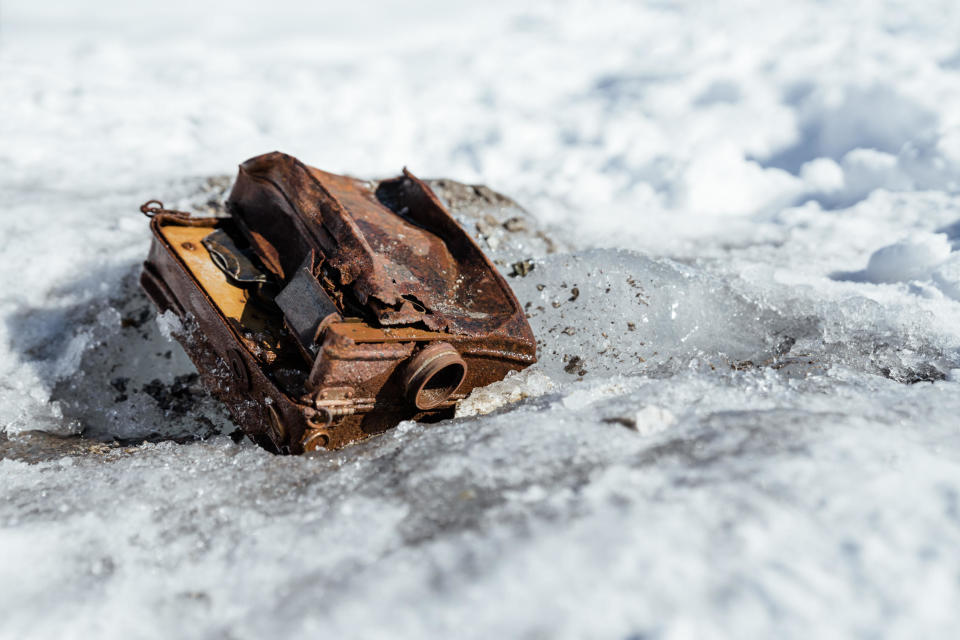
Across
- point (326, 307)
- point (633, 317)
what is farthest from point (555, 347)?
point (326, 307)

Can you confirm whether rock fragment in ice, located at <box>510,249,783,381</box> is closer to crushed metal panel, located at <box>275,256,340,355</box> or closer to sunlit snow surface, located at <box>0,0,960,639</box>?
sunlit snow surface, located at <box>0,0,960,639</box>

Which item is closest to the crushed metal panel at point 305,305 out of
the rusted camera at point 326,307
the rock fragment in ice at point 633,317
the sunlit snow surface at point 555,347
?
the rusted camera at point 326,307

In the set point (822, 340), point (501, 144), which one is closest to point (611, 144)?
point (501, 144)

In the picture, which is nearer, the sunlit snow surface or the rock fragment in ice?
the sunlit snow surface

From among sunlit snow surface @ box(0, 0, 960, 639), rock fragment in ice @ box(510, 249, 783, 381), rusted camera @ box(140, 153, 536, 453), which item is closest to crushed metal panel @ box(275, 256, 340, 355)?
rusted camera @ box(140, 153, 536, 453)

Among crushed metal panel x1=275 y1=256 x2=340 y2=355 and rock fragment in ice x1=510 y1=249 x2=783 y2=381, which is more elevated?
crushed metal panel x1=275 y1=256 x2=340 y2=355

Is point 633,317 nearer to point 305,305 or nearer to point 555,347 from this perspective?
point 555,347

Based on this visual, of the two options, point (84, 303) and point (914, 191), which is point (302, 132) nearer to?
point (84, 303)

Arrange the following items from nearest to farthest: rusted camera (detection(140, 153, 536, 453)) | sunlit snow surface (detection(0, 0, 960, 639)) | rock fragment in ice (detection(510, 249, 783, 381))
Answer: sunlit snow surface (detection(0, 0, 960, 639))
rusted camera (detection(140, 153, 536, 453))
rock fragment in ice (detection(510, 249, 783, 381))
